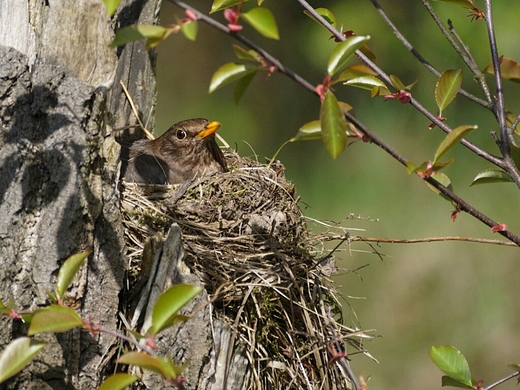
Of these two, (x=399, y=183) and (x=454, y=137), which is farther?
(x=399, y=183)

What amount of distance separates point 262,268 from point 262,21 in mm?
1812

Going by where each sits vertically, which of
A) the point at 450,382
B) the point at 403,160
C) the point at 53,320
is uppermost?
the point at 403,160

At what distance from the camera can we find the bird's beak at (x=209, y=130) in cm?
493

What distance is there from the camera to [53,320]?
185cm

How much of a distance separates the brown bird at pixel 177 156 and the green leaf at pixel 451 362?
7.87 ft

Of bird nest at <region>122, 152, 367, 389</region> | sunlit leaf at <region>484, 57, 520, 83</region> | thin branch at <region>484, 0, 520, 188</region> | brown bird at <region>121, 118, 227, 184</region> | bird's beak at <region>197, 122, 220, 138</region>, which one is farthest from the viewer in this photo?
bird's beak at <region>197, 122, 220, 138</region>

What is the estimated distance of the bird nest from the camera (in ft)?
10.5

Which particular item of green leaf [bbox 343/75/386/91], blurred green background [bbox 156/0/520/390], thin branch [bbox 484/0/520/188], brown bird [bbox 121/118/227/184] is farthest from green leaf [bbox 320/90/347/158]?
blurred green background [bbox 156/0/520/390]

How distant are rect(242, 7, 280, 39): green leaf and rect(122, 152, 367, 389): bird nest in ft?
4.91

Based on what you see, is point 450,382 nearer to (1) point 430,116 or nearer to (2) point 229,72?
(1) point 430,116

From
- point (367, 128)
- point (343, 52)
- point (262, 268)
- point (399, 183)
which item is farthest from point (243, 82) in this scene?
point (399, 183)

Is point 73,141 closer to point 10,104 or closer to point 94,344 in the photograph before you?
point 10,104

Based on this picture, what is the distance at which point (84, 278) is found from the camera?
277cm

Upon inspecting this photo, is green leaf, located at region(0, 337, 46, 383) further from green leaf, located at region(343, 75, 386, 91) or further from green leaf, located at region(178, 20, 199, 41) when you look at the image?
green leaf, located at region(343, 75, 386, 91)
